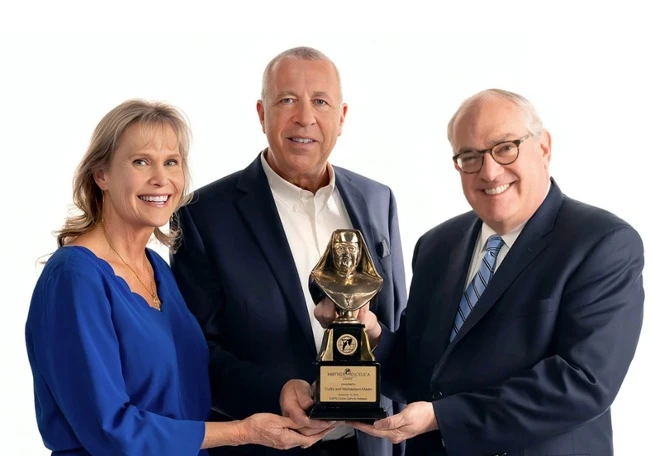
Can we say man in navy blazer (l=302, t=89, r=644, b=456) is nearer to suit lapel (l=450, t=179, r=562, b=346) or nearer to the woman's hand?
suit lapel (l=450, t=179, r=562, b=346)

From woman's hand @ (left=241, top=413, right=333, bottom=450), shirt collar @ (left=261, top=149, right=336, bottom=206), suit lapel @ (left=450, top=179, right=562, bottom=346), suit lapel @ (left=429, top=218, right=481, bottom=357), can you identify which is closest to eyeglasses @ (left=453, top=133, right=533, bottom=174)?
suit lapel @ (left=450, top=179, right=562, bottom=346)

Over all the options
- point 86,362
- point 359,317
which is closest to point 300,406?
point 359,317

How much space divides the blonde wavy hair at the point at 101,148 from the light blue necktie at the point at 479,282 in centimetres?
134

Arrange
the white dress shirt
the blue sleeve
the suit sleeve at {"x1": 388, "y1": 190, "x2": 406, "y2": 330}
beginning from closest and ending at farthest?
the blue sleeve
the white dress shirt
the suit sleeve at {"x1": 388, "y1": 190, "x2": 406, "y2": 330}

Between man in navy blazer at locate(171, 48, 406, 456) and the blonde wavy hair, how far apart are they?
66 centimetres

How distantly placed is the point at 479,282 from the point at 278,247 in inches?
39.2

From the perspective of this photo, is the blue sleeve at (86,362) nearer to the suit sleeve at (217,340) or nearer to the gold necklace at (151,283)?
the gold necklace at (151,283)

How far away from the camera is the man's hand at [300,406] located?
4078mm

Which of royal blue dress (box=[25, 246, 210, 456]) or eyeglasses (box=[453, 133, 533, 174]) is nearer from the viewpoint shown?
royal blue dress (box=[25, 246, 210, 456])

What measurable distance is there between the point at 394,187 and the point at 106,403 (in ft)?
12.1

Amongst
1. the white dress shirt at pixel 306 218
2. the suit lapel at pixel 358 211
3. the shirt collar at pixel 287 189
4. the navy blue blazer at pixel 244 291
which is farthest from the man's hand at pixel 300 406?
the shirt collar at pixel 287 189

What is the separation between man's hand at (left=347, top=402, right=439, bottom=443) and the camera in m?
3.87

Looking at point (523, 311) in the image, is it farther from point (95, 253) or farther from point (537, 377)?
point (95, 253)

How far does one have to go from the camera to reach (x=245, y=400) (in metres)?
4.41
